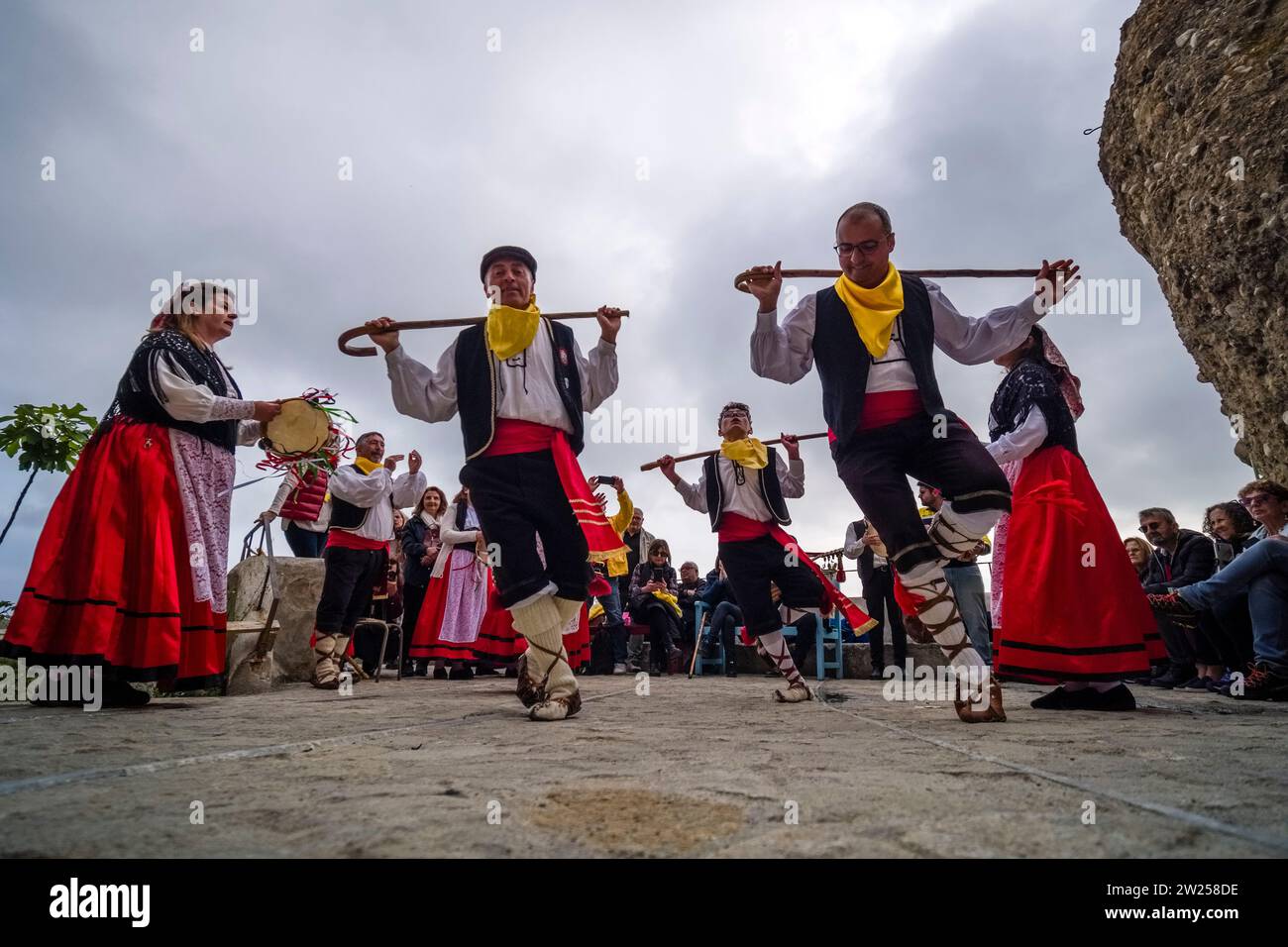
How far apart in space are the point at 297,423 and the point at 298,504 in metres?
3.36

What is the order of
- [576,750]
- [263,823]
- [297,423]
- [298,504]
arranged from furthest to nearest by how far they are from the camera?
[298,504] < [297,423] < [576,750] < [263,823]

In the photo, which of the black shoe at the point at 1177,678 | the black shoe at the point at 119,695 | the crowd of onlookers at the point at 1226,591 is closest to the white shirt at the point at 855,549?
the crowd of onlookers at the point at 1226,591

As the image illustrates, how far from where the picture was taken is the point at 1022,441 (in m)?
3.28

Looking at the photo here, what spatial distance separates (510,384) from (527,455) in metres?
0.32

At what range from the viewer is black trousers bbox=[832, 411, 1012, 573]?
2779 millimetres

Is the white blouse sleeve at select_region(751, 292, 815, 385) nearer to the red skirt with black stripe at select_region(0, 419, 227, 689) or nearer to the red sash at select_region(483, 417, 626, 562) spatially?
the red sash at select_region(483, 417, 626, 562)

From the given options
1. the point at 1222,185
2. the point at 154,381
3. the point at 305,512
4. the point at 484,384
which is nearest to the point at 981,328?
the point at 484,384

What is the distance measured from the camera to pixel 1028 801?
3.90ft

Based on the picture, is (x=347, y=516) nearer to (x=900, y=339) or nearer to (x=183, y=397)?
(x=183, y=397)

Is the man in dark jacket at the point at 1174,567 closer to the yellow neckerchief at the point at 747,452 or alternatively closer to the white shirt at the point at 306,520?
the yellow neckerchief at the point at 747,452

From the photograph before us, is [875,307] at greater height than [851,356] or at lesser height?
greater
